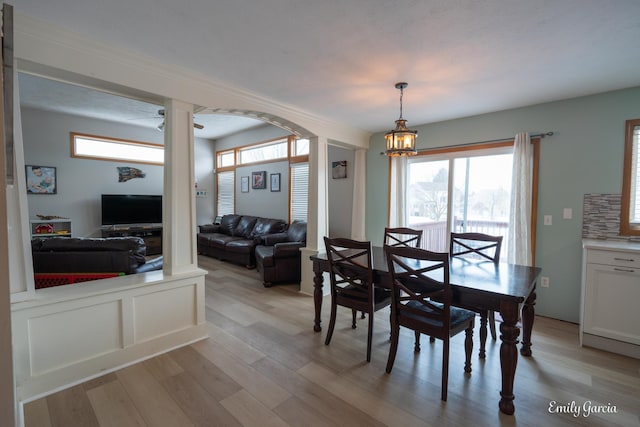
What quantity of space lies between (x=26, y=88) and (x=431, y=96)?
215 inches

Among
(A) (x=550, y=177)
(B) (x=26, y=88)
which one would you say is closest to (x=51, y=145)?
(B) (x=26, y=88)

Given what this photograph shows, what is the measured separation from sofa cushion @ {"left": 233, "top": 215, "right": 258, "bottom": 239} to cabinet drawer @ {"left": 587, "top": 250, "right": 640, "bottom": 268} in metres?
5.17

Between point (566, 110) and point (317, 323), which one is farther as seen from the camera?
point (566, 110)

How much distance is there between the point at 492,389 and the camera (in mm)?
2074

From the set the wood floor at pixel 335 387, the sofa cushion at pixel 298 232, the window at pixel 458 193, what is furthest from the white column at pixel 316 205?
the window at pixel 458 193

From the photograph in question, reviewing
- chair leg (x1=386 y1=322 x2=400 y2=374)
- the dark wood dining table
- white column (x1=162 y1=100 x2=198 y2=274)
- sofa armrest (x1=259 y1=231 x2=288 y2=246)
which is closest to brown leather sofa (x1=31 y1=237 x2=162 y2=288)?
white column (x1=162 y1=100 x2=198 y2=274)

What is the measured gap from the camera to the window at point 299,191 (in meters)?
5.59

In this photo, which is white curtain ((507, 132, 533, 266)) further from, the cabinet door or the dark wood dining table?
the dark wood dining table

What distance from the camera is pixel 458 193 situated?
4.03 metres

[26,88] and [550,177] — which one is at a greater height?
[26,88]

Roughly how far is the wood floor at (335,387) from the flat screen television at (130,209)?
4.49 m

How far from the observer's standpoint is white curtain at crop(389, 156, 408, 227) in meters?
4.41

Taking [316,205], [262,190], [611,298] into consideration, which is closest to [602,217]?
[611,298]

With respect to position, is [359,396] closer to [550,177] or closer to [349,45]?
[349,45]
